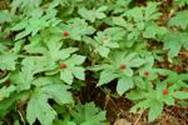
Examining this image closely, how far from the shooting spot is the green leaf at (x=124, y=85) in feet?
7.48

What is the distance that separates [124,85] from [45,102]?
448mm

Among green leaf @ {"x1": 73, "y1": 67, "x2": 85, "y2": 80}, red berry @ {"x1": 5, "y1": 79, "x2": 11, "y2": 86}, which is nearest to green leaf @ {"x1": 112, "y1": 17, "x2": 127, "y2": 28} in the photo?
green leaf @ {"x1": 73, "y1": 67, "x2": 85, "y2": 80}

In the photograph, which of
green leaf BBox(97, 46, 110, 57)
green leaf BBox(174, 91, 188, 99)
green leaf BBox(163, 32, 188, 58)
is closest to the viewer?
green leaf BBox(174, 91, 188, 99)

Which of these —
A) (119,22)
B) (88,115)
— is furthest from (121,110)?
(119,22)

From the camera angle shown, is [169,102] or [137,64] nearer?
[169,102]

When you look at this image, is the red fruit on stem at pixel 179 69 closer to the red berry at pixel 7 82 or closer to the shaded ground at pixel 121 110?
the shaded ground at pixel 121 110

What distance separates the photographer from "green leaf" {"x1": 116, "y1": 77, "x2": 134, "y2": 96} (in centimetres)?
228

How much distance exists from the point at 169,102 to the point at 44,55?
0.75m

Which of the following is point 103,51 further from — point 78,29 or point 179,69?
point 179,69

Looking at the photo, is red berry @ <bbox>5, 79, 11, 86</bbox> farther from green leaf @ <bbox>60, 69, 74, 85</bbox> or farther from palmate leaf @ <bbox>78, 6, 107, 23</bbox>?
palmate leaf @ <bbox>78, 6, 107, 23</bbox>

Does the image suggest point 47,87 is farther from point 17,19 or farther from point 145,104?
point 17,19

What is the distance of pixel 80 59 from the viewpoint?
7.60 ft

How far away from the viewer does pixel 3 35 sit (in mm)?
2756

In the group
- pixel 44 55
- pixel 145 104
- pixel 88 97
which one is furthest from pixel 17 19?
pixel 145 104
